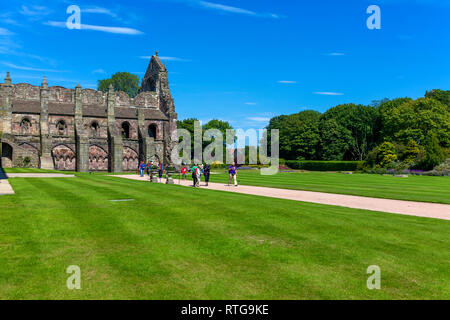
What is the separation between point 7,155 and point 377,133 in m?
75.2

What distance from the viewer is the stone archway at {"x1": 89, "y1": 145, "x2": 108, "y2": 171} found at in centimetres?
Answer: 5550

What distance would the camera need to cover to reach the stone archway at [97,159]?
5550 cm

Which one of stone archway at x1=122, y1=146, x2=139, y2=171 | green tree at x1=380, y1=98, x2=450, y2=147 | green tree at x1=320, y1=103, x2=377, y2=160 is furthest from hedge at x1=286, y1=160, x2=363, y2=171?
stone archway at x1=122, y1=146, x2=139, y2=171

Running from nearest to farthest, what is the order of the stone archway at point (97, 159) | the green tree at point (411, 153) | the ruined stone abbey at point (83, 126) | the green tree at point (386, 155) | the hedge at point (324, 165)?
the ruined stone abbey at point (83, 126)
the stone archway at point (97, 159)
the green tree at point (411, 153)
the green tree at point (386, 155)
the hedge at point (324, 165)

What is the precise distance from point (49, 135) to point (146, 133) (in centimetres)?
1434

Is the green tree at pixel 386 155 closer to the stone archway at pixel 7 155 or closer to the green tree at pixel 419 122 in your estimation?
the green tree at pixel 419 122

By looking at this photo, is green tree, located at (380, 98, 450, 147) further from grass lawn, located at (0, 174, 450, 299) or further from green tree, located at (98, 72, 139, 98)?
green tree, located at (98, 72, 139, 98)

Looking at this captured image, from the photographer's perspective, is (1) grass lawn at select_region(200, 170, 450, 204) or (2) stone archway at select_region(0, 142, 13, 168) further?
(2) stone archway at select_region(0, 142, 13, 168)

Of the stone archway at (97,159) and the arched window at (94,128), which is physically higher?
the arched window at (94,128)

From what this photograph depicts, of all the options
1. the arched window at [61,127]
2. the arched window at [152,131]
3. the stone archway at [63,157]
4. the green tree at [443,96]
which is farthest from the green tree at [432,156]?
the arched window at [61,127]

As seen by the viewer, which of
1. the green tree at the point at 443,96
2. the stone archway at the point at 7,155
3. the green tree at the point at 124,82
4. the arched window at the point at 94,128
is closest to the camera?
the stone archway at the point at 7,155

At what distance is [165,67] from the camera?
63.7 metres

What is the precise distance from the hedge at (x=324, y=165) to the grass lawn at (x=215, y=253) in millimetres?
59264

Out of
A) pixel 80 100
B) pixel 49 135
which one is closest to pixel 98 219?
pixel 49 135
